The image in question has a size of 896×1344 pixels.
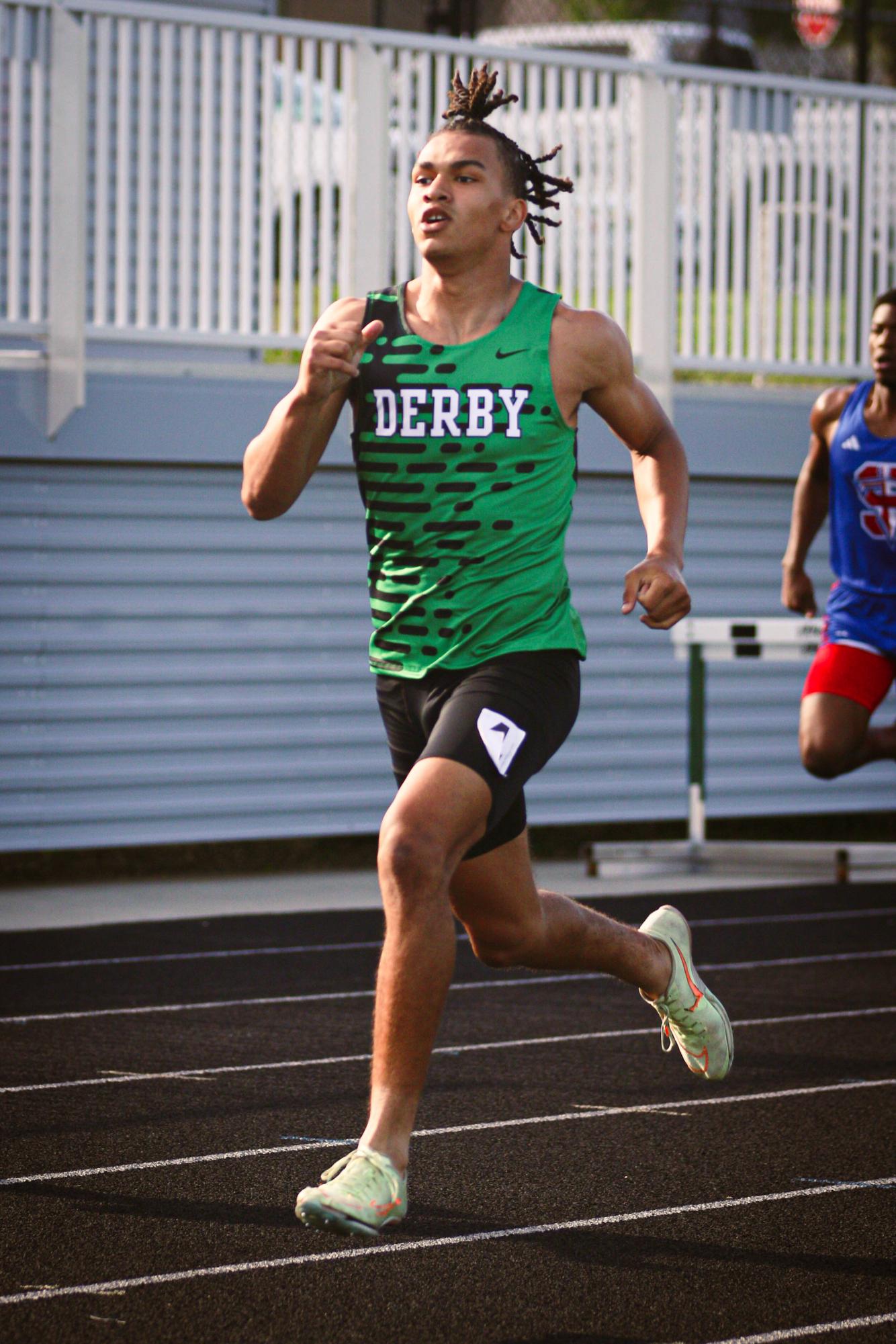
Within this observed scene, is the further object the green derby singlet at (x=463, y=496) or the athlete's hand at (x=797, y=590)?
the athlete's hand at (x=797, y=590)

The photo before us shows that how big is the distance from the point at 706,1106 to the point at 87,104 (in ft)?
21.6

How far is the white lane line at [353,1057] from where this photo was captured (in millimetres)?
5543

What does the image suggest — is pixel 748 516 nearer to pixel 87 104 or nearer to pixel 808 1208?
pixel 87 104

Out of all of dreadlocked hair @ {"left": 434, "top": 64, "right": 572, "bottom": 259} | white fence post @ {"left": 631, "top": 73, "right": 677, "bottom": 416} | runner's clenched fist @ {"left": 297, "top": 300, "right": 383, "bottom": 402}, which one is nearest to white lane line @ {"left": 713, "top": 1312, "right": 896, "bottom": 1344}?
runner's clenched fist @ {"left": 297, "top": 300, "right": 383, "bottom": 402}

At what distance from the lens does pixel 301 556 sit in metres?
A: 10.4

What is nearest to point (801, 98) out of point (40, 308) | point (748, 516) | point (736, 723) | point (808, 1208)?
point (748, 516)

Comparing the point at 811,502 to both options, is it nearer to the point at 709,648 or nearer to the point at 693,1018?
the point at 709,648

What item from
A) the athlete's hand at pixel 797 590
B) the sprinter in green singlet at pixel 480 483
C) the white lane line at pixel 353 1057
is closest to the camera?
the sprinter in green singlet at pixel 480 483

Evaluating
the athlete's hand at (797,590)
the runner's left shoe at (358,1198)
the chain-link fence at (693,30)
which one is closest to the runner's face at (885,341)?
the athlete's hand at (797,590)

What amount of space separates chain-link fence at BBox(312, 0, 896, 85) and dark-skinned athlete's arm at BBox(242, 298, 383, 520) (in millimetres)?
9044

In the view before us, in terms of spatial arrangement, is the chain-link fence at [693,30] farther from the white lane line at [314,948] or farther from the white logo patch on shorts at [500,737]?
the white logo patch on shorts at [500,737]

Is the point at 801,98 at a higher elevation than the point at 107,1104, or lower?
higher

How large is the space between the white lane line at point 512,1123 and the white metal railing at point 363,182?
18.5 ft

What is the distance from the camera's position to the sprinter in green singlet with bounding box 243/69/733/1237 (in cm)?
415
